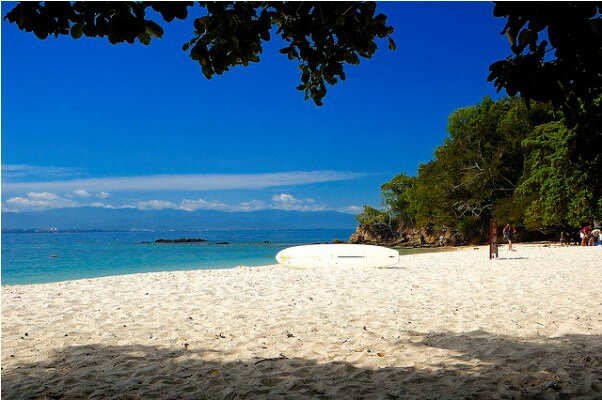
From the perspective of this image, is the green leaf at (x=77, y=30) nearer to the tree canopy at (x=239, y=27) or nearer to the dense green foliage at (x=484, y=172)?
the tree canopy at (x=239, y=27)

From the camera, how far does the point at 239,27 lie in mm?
3984

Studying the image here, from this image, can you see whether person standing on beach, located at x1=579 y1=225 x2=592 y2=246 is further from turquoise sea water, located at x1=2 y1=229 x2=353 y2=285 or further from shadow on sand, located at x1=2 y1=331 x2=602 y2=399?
shadow on sand, located at x1=2 y1=331 x2=602 y2=399

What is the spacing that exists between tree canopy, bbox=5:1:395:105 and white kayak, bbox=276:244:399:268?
11800 mm

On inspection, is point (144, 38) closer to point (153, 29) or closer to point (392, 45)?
point (153, 29)

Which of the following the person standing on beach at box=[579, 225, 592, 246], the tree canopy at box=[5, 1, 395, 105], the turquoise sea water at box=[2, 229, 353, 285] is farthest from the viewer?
the person standing on beach at box=[579, 225, 592, 246]

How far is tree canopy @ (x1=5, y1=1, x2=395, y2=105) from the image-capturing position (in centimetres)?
360

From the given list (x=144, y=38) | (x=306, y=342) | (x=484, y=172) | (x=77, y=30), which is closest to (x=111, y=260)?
(x=484, y=172)

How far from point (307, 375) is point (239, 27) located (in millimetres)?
3156

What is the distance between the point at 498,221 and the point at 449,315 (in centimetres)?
3431

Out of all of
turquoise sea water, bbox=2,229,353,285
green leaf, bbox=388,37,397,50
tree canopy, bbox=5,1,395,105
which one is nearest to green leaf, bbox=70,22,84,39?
tree canopy, bbox=5,1,395,105

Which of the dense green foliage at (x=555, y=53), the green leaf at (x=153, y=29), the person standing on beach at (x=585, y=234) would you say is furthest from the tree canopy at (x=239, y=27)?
the person standing on beach at (x=585, y=234)

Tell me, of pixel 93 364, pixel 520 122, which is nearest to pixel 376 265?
pixel 93 364

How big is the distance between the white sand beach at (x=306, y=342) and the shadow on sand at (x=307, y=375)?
17 millimetres

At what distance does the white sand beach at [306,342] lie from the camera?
4.43m
